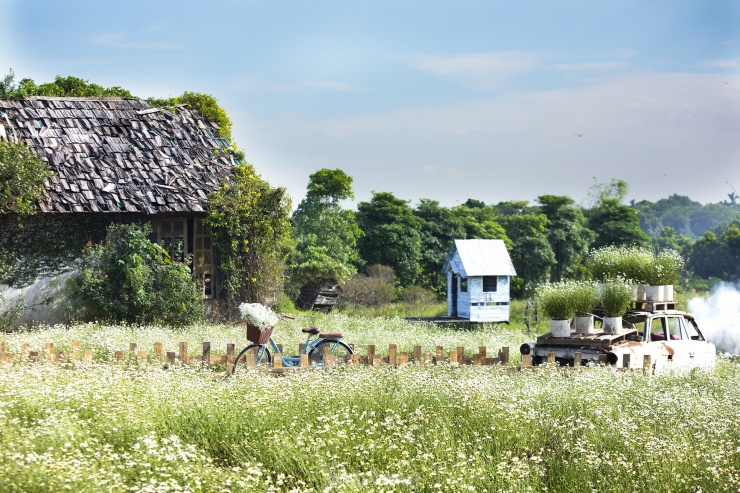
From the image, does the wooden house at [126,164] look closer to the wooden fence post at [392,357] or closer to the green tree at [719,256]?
the wooden fence post at [392,357]

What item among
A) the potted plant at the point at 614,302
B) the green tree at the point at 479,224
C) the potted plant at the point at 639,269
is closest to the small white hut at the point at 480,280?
the green tree at the point at 479,224

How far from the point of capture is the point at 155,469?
657 centimetres

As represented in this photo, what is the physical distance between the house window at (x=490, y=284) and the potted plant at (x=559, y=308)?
13961mm

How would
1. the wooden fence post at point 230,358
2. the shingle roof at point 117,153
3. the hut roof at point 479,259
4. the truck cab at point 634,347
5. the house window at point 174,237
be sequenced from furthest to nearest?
the hut roof at point 479,259, the house window at point 174,237, the shingle roof at point 117,153, the truck cab at point 634,347, the wooden fence post at point 230,358

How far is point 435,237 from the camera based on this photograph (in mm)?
39594

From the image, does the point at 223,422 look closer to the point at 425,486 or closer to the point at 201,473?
the point at 201,473

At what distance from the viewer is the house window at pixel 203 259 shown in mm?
21422

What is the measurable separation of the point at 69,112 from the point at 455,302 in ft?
43.5

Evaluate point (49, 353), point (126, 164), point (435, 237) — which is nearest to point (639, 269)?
point (49, 353)

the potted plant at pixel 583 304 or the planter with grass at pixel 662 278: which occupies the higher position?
the planter with grass at pixel 662 278

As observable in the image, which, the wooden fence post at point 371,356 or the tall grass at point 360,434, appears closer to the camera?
the tall grass at point 360,434

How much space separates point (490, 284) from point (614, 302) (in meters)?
14.3

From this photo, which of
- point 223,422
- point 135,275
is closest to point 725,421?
point 223,422

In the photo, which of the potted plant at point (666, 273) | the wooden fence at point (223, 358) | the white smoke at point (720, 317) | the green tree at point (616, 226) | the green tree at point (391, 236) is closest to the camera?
the wooden fence at point (223, 358)
